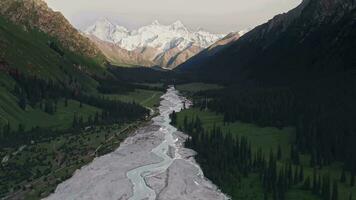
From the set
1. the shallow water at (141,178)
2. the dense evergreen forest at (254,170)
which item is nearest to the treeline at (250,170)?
the dense evergreen forest at (254,170)

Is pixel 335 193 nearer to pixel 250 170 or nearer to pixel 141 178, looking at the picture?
pixel 250 170

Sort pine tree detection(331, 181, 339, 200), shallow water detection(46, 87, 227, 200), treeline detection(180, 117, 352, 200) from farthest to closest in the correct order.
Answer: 1. shallow water detection(46, 87, 227, 200)
2. treeline detection(180, 117, 352, 200)
3. pine tree detection(331, 181, 339, 200)

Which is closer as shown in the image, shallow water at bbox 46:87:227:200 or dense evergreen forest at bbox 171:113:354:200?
dense evergreen forest at bbox 171:113:354:200

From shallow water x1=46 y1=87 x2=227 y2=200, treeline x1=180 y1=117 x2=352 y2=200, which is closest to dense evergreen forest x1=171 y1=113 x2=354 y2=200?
treeline x1=180 y1=117 x2=352 y2=200

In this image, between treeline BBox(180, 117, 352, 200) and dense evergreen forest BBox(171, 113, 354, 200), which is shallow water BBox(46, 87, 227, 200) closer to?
treeline BBox(180, 117, 352, 200)

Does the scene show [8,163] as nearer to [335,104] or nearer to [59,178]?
[59,178]

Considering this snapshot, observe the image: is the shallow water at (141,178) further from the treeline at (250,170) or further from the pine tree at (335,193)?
the pine tree at (335,193)

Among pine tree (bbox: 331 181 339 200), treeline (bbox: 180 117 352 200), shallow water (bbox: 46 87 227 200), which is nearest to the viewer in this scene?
pine tree (bbox: 331 181 339 200)

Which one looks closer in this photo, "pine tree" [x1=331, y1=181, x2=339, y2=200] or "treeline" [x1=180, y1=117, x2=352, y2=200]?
"pine tree" [x1=331, y1=181, x2=339, y2=200]

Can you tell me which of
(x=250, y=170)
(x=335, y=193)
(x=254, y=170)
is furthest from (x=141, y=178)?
(x=335, y=193)
